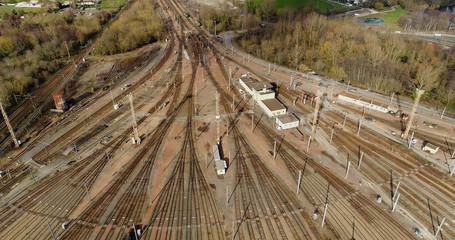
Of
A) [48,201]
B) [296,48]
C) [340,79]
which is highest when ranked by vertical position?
[296,48]

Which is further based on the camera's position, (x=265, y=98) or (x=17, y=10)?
(x=17, y=10)

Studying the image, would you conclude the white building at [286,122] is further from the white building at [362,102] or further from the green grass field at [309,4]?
the green grass field at [309,4]

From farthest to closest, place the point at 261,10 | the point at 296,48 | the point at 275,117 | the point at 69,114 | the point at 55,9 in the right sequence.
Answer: the point at 55,9 → the point at 261,10 → the point at 296,48 → the point at 69,114 → the point at 275,117

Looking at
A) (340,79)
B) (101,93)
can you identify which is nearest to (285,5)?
(340,79)

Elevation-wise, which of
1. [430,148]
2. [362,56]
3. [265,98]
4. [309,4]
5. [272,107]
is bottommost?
[430,148]

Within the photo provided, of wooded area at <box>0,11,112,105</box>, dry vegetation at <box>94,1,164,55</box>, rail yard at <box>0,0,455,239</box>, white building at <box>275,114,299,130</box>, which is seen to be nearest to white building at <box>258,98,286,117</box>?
rail yard at <box>0,0,455,239</box>

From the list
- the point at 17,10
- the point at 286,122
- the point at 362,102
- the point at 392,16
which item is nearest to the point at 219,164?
the point at 286,122

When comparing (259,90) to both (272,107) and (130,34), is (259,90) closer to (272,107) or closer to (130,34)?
(272,107)

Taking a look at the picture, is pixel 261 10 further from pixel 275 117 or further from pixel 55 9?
pixel 55 9

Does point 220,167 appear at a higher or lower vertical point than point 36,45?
lower
